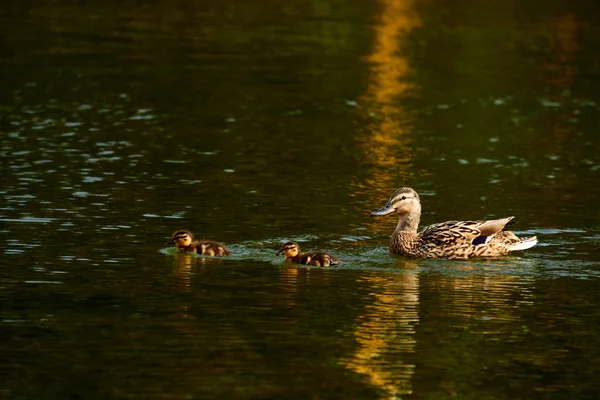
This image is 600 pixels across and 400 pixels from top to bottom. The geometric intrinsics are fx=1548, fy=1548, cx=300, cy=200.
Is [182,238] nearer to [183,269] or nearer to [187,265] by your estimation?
[187,265]

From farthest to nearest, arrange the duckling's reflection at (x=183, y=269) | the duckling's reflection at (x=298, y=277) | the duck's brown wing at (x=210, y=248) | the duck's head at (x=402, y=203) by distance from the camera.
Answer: the duck's head at (x=402, y=203), the duck's brown wing at (x=210, y=248), the duckling's reflection at (x=183, y=269), the duckling's reflection at (x=298, y=277)

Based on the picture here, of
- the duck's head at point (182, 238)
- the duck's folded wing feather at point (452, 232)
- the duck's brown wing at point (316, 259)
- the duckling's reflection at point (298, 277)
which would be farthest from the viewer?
the duck's folded wing feather at point (452, 232)

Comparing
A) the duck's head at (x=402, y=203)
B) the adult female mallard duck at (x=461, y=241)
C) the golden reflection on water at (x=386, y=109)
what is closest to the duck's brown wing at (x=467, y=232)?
the adult female mallard duck at (x=461, y=241)

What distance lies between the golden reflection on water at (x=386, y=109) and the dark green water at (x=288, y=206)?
10 centimetres

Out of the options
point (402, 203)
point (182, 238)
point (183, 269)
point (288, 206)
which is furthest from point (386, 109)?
point (183, 269)

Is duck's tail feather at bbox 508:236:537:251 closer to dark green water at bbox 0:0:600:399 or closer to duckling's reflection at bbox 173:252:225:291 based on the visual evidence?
dark green water at bbox 0:0:600:399

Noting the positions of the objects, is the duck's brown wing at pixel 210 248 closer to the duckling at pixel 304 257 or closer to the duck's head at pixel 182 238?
the duck's head at pixel 182 238

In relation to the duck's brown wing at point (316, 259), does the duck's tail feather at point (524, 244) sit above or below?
above

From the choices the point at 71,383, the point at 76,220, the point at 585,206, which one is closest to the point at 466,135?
the point at 585,206

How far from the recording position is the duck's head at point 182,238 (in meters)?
15.5

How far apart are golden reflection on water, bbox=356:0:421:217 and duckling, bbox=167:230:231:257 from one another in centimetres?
367

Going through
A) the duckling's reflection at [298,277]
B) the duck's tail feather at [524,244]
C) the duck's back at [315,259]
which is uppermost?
the duck's tail feather at [524,244]

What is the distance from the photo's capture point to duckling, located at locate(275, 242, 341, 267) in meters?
15.0

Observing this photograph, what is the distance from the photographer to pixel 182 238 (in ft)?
50.9
